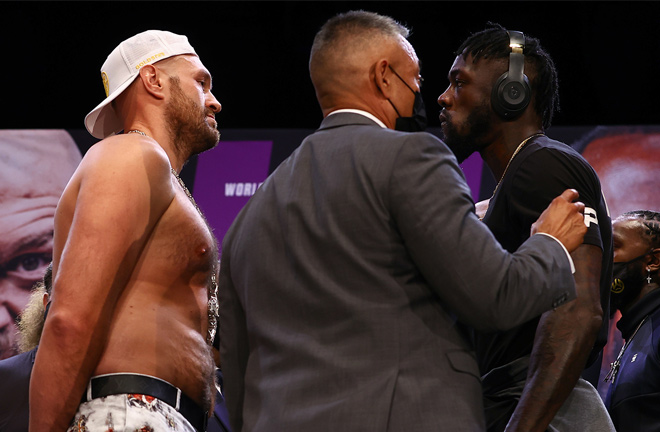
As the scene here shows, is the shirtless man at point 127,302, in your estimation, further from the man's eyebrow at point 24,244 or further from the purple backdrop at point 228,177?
the man's eyebrow at point 24,244

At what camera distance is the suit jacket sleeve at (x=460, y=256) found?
5.43 ft

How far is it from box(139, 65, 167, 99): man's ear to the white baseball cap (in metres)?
0.02

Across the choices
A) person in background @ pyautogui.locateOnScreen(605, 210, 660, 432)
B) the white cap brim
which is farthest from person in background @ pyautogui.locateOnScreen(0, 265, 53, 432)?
person in background @ pyautogui.locateOnScreen(605, 210, 660, 432)

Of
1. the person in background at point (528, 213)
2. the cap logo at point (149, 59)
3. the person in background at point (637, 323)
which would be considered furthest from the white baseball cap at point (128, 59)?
the person in background at point (637, 323)

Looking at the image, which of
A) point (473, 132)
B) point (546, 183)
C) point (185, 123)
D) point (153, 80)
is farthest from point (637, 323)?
point (153, 80)

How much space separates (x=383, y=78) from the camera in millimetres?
1963

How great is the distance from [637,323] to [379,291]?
9.73 feet

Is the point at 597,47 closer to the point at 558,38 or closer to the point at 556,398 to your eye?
the point at 558,38

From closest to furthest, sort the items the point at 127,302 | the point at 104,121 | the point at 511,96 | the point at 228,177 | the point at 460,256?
the point at 460,256 → the point at 127,302 → the point at 511,96 → the point at 104,121 → the point at 228,177

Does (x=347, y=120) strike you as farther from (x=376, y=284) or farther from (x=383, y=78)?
(x=376, y=284)

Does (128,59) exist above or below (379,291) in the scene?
above

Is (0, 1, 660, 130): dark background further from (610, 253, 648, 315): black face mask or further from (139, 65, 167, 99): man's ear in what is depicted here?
(139, 65, 167, 99): man's ear

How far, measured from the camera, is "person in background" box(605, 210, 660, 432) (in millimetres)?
3816

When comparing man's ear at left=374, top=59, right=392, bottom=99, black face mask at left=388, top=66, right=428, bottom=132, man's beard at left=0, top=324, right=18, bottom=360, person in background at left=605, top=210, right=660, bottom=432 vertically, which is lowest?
man's beard at left=0, top=324, right=18, bottom=360
